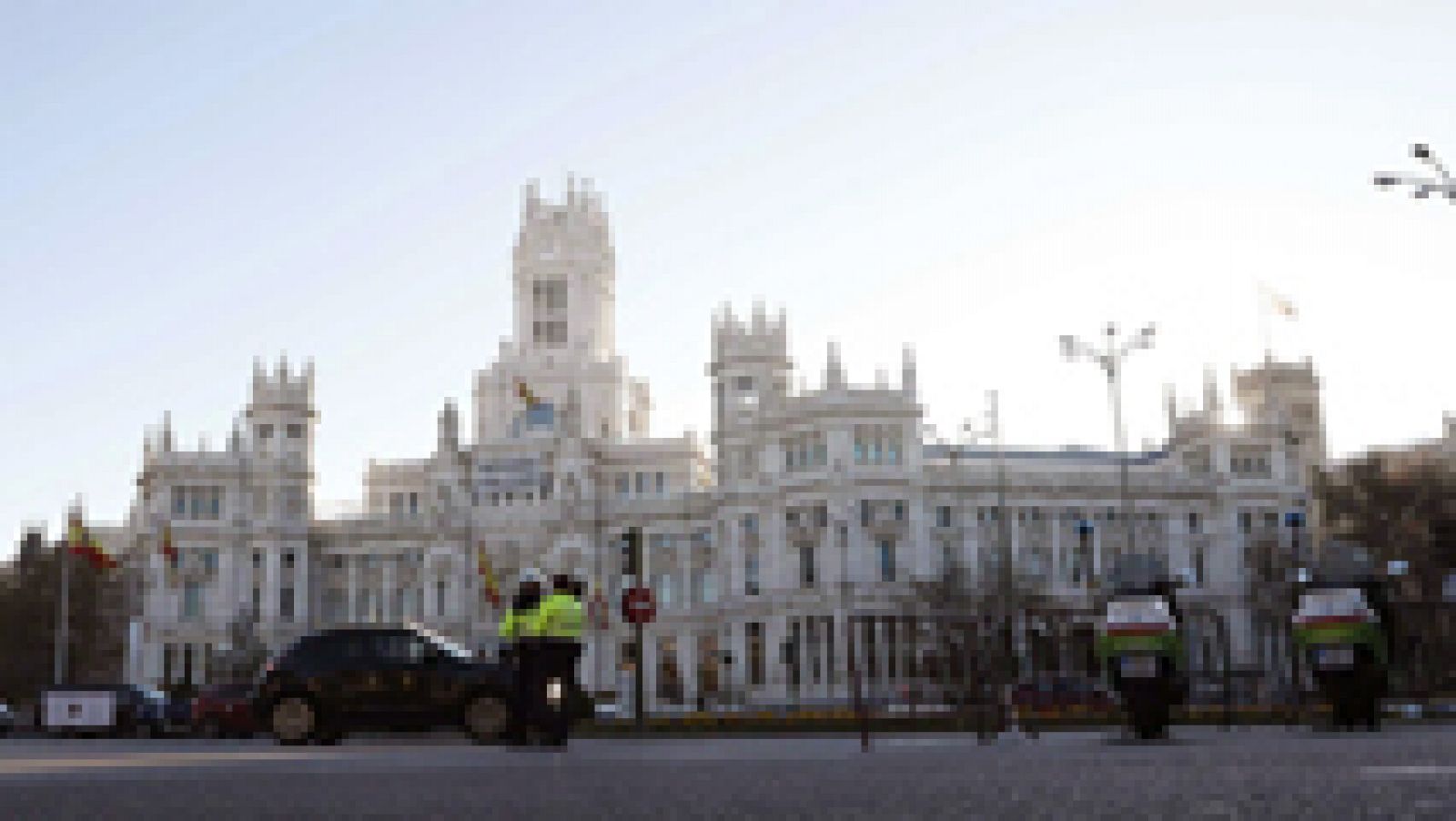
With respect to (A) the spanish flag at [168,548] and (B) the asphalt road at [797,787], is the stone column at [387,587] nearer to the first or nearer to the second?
(A) the spanish flag at [168,548]

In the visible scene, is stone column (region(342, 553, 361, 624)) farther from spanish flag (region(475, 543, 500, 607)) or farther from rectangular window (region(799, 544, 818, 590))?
rectangular window (region(799, 544, 818, 590))

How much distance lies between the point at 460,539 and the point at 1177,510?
143ft

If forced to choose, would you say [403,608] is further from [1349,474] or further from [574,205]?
[1349,474]

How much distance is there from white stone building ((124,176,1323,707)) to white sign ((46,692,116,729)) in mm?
42337

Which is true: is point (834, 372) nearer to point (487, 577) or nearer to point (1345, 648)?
point (487, 577)

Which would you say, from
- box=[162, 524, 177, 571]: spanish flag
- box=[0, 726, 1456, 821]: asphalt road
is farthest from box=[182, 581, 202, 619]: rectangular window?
box=[0, 726, 1456, 821]: asphalt road

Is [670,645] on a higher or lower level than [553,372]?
lower

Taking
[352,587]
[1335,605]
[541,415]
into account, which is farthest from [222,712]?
[541,415]

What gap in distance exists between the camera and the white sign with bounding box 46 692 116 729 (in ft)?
142

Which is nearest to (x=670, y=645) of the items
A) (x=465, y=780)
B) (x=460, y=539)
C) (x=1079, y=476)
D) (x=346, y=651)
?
(x=460, y=539)

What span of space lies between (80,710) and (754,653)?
4773 centimetres

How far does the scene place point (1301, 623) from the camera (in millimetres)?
23656

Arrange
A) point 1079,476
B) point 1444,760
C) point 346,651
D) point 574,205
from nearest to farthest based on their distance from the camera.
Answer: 1. point 1444,760
2. point 346,651
3. point 1079,476
4. point 574,205

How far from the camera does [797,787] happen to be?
10305 millimetres
